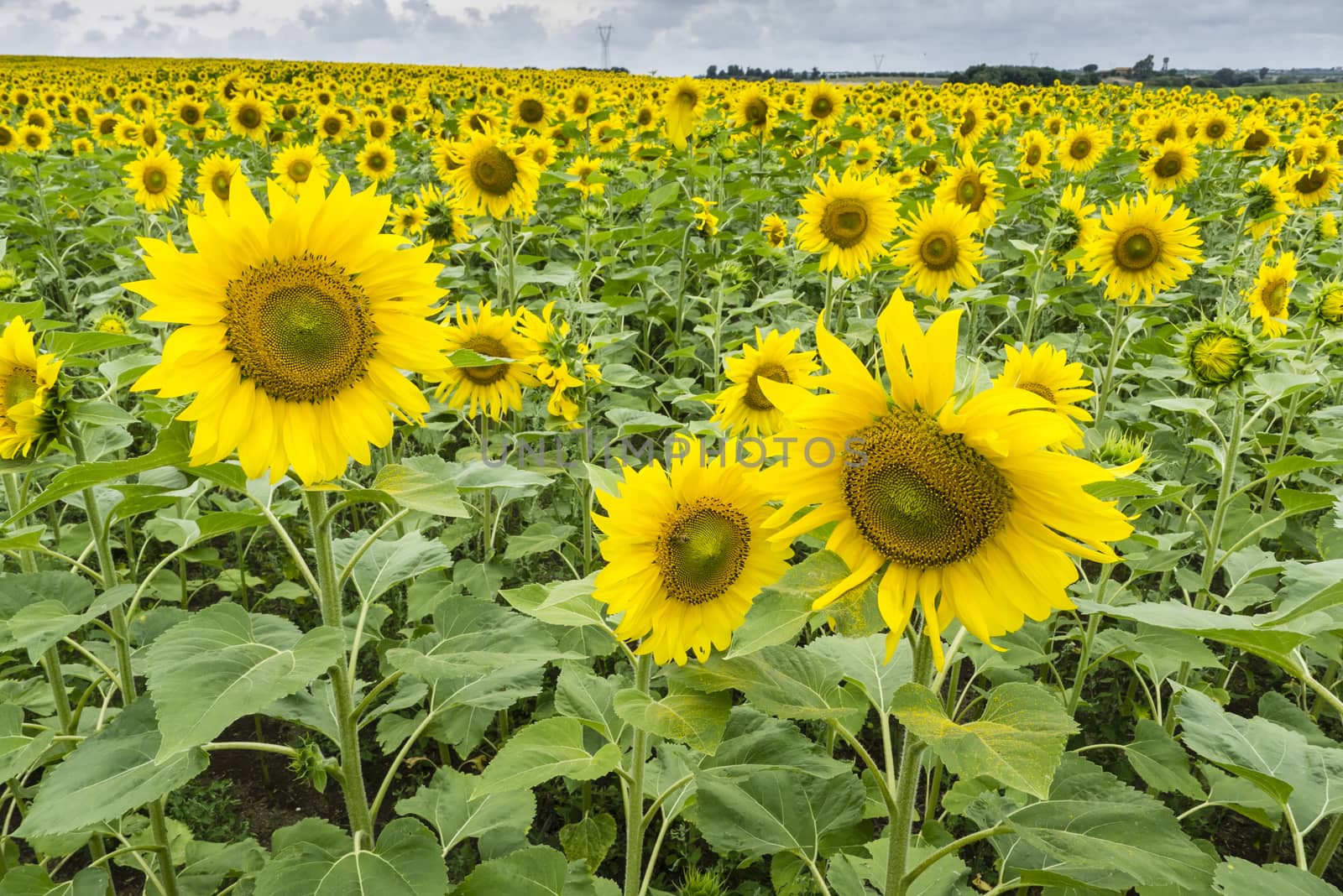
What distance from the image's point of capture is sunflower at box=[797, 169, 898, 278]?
460 cm

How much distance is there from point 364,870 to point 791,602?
1080 millimetres

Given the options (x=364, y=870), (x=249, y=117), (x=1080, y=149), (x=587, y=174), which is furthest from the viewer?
(x=249, y=117)

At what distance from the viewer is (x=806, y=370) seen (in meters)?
2.77

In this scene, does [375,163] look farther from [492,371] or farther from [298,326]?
[298,326]

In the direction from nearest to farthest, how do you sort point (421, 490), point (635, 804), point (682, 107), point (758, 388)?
point (421, 490)
point (635, 804)
point (758, 388)
point (682, 107)

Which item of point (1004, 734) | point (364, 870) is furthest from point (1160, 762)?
point (364, 870)

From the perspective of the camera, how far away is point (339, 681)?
71.7 inches

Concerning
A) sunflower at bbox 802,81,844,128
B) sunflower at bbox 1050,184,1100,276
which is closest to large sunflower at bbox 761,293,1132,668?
sunflower at bbox 1050,184,1100,276

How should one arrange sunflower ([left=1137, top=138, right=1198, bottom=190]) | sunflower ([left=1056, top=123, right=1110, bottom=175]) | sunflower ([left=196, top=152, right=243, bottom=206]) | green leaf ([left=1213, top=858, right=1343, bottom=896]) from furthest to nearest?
sunflower ([left=1056, top=123, right=1110, bottom=175]) < sunflower ([left=1137, top=138, right=1198, bottom=190]) < sunflower ([left=196, top=152, right=243, bottom=206]) < green leaf ([left=1213, top=858, right=1343, bottom=896])

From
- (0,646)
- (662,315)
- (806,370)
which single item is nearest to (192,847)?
(0,646)

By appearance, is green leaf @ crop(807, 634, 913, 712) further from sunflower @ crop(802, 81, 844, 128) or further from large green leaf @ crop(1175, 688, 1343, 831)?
sunflower @ crop(802, 81, 844, 128)

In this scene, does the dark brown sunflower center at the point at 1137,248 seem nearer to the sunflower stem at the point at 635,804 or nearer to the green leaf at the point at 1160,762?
the green leaf at the point at 1160,762

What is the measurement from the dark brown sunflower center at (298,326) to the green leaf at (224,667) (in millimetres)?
456

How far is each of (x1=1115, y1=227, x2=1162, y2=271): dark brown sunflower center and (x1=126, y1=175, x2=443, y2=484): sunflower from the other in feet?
12.9
